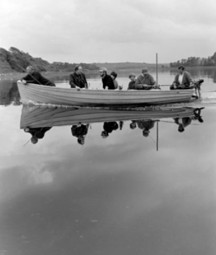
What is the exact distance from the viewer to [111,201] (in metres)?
5.96

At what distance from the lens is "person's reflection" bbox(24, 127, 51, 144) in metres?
11.5

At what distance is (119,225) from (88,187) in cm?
179

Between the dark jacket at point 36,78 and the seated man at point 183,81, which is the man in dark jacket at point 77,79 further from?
the seated man at point 183,81

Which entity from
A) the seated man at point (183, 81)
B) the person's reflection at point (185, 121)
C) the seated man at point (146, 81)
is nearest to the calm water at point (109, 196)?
the person's reflection at point (185, 121)

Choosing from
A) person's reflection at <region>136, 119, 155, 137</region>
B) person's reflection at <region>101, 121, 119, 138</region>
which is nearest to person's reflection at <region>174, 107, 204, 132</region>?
person's reflection at <region>136, 119, 155, 137</region>

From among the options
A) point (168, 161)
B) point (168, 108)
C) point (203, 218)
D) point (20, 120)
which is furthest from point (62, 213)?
point (168, 108)

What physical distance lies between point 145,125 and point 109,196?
753 cm

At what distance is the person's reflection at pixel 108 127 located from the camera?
1211 cm

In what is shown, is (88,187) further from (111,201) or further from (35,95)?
(35,95)

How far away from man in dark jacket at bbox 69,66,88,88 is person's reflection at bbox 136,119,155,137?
5.45m

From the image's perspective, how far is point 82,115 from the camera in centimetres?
1656

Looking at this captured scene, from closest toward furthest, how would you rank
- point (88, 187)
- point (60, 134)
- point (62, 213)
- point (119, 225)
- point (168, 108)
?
1. point (119, 225)
2. point (62, 213)
3. point (88, 187)
4. point (60, 134)
5. point (168, 108)

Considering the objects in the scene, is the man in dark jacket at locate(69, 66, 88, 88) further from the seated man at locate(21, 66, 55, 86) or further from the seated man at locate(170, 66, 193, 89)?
the seated man at locate(170, 66, 193, 89)

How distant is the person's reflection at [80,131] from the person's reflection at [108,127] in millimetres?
683
